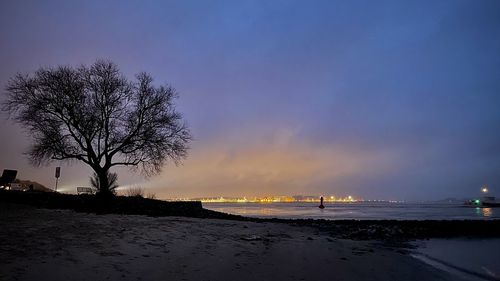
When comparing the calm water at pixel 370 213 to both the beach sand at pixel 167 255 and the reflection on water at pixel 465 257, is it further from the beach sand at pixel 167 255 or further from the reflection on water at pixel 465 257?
the beach sand at pixel 167 255

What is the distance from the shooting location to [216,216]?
Answer: 23734 millimetres

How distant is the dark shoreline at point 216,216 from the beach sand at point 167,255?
5.33 m

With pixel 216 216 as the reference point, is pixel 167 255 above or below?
below

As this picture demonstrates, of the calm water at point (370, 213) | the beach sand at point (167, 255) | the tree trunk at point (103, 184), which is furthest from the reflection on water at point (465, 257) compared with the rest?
the calm water at point (370, 213)

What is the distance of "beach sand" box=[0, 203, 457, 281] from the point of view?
7.18 metres

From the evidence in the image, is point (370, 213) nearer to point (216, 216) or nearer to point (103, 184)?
point (216, 216)

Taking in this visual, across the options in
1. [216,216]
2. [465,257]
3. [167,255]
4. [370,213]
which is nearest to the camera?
[167,255]

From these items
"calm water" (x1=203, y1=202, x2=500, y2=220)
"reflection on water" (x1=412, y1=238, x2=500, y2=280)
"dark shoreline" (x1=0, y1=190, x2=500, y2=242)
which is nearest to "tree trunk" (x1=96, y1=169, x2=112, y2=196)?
"dark shoreline" (x1=0, y1=190, x2=500, y2=242)

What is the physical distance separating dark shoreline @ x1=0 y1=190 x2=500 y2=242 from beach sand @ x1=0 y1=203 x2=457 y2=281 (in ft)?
17.5

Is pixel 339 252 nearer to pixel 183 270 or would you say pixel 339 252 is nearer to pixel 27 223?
pixel 183 270

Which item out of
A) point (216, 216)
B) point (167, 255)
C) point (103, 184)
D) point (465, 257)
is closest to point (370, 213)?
point (216, 216)

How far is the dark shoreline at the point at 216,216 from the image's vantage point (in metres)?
18.9

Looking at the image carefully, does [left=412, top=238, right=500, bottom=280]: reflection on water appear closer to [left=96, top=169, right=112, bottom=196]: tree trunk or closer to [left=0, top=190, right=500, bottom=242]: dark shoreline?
[left=0, top=190, right=500, bottom=242]: dark shoreline

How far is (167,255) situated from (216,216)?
14.7 metres
